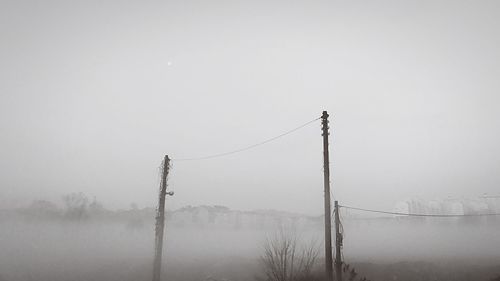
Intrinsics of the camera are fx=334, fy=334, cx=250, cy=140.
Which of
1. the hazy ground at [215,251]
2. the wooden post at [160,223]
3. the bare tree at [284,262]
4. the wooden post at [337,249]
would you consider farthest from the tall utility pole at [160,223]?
the hazy ground at [215,251]

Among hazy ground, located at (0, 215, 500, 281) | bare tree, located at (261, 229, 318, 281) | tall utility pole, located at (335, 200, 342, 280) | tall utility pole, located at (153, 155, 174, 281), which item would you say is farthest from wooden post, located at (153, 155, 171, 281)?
hazy ground, located at (0, 215, 500, 281)

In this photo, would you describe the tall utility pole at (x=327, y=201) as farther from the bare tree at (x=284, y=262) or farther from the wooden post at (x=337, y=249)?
the wooden post at (x=337, y=249)

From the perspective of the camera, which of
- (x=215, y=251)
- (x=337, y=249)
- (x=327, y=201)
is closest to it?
(x=327, y=201)

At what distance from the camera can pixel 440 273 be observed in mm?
48250

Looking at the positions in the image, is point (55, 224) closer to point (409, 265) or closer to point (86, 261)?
point (86, 261)

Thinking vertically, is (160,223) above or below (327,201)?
below

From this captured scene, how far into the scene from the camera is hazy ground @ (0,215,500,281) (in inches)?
1928

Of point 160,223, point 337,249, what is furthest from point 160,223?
point 337,249

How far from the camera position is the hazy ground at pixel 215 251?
161 feet

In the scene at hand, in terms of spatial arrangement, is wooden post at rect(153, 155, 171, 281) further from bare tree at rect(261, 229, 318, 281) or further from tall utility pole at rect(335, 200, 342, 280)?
tall utility pole at rect(335, 200, 342, 280)

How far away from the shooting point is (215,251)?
318 ft

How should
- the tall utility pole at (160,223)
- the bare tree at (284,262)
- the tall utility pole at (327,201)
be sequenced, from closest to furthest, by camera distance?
1. the tall utility pole at (327,201)
2. the bare tree at (284,262)
3. the tall utility pole at (160,223)

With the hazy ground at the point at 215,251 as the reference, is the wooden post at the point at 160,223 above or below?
above

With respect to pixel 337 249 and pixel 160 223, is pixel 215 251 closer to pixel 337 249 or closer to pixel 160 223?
pixel 160 223
